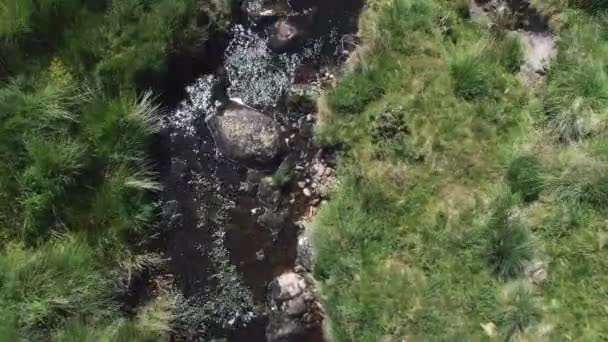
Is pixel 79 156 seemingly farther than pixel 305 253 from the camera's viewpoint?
No

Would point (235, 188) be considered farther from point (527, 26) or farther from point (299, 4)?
point (527, 26)

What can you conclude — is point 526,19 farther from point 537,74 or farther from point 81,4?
point 81,4

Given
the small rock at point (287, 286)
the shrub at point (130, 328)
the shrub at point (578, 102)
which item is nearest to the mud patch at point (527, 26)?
the shrub at point (578, 102)

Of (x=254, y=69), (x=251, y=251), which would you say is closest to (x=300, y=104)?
(x=254, y=69)

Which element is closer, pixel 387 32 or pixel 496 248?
pixel 496 248

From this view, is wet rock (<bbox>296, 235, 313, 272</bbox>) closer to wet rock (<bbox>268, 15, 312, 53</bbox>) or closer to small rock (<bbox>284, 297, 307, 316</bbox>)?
small rock (<bbox>284, 297, 307, 316</bbox>)

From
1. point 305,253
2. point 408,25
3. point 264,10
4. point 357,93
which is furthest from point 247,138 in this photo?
point 408,25
